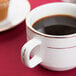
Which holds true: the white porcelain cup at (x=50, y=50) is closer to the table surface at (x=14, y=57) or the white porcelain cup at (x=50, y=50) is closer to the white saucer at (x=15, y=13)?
the table surface at (x=14, y=57)

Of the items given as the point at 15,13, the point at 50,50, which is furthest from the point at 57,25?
the point at 15,13

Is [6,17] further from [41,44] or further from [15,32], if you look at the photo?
[41,44]

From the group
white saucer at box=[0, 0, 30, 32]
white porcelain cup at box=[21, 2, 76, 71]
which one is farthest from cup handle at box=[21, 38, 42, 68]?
white saucer at box=[0, 0, 30, 32]

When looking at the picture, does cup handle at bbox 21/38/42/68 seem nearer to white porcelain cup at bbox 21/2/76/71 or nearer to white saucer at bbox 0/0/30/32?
white porcelain cup at bbox 21/2/76/71

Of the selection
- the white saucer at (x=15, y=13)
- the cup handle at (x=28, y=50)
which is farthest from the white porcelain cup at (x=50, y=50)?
the white saucer at (x=15, y=13)

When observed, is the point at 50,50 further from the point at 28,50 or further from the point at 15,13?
the point at 15,13

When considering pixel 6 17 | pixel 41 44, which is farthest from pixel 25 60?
pixel 6 17
